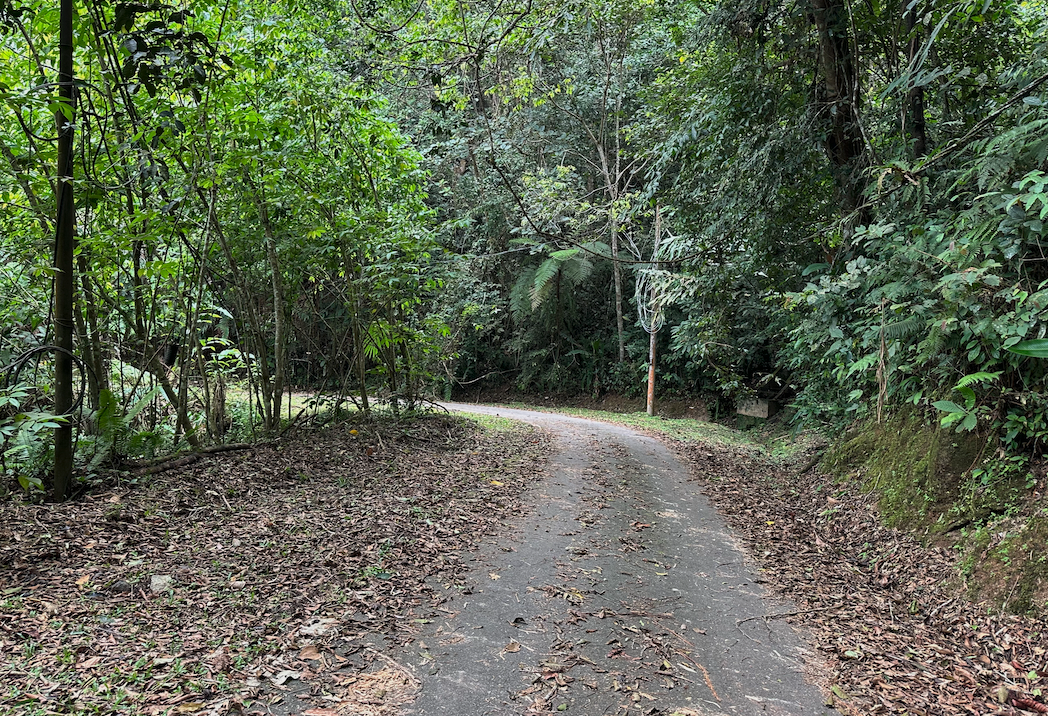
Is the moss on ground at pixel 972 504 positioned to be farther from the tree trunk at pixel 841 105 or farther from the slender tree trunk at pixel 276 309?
the slender tree trunk at pixel 276 309

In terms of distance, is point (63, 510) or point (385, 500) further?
point (385, 500)

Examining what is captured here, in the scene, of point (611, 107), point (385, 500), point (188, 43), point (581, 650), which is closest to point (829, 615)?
point (581, 650)

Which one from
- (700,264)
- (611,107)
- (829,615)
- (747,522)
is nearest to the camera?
(829,615)

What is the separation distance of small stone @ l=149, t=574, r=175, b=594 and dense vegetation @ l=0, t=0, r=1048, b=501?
3.37ft

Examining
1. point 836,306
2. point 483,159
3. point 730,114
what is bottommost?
point 836,306

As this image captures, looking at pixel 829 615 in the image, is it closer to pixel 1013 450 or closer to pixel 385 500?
pixel 1013 450

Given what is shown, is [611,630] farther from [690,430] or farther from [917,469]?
[690,430]

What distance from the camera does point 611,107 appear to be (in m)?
18.1

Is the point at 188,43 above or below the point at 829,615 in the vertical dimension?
above

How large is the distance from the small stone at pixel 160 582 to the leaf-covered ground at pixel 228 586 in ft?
0.04

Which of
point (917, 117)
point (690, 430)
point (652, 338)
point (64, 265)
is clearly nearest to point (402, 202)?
point (64, 265)

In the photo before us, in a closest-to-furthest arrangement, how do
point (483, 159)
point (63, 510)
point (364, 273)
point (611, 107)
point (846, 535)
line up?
point (63, 510) < point (846, 535) < point (364, 273) < point (611, 107) < point (483, 159)

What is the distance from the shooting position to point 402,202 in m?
8.62

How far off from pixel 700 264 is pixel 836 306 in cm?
314
